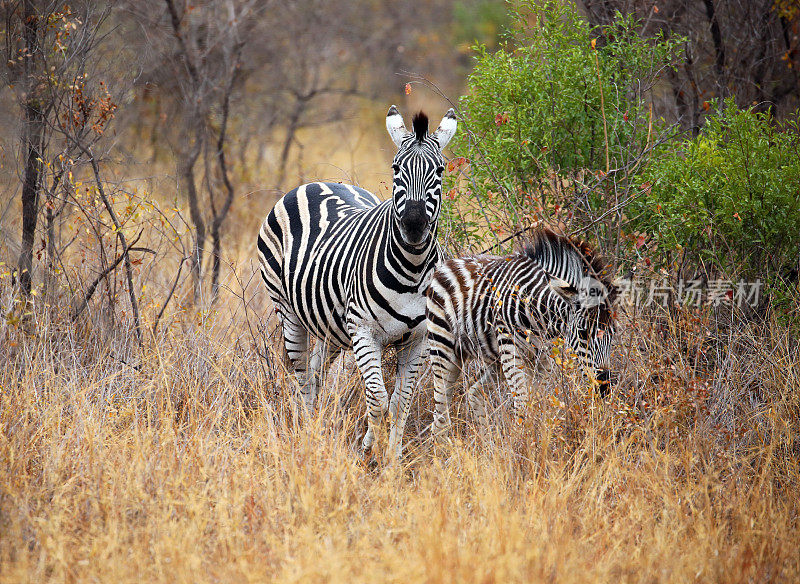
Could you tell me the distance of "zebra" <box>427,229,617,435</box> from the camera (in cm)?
439

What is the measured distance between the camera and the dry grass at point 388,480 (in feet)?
10.3

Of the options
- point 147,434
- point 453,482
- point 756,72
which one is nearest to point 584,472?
point 453,482

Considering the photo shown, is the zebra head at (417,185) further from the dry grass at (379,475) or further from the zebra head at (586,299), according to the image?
the dry grass at (379,475)

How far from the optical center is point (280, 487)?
3689 millimetres

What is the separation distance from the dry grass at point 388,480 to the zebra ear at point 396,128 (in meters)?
1.61

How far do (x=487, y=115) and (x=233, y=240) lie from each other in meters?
3.91

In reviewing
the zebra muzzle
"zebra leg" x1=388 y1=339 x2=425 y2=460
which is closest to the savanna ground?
"zebra leg" x1=388 y1=339 x2=425 y2=460

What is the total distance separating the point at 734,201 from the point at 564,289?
5.18 ft

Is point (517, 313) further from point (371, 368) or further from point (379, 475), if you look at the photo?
point (379, 475)

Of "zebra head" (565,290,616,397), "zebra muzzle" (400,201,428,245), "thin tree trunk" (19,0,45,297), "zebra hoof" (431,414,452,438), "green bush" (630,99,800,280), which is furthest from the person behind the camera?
"thin tree trunk" (19,0,45,297)

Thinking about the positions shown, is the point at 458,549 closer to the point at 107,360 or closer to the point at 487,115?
the point at 107,360

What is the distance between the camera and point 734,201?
513 cm

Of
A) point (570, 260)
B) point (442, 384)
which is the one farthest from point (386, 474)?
point (570, 260)

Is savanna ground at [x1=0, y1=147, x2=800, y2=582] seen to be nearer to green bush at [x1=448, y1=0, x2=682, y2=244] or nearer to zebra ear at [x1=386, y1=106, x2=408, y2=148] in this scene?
green bush at [x1=448, y1=0, x2=682, y2=244]
